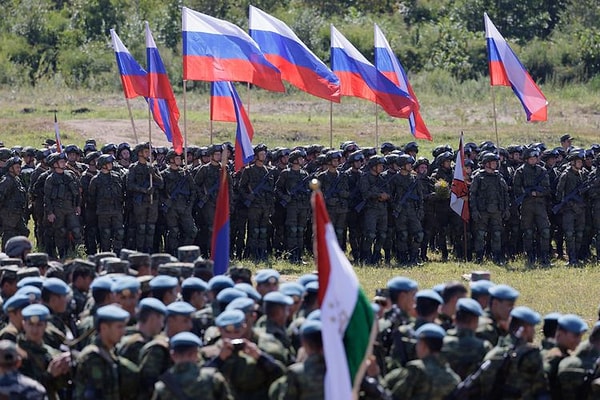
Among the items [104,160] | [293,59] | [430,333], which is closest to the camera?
[430,333]

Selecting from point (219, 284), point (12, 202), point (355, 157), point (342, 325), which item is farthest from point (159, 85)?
point (342, 325)

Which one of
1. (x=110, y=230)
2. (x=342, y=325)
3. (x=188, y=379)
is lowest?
(x=110, y=230)

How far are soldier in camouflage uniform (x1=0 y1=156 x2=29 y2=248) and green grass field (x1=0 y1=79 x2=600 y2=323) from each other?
13.9 metres

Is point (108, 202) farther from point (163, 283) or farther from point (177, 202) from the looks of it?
point (163, 283)

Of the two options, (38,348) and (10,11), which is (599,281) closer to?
(38,348)

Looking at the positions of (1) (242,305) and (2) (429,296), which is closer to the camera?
(1) (242,305)

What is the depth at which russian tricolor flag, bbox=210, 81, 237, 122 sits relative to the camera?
21.7 meters

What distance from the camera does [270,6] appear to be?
54.3 metres

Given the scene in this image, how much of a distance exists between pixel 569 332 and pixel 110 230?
38.9ft

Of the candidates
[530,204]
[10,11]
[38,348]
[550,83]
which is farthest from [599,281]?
[10,11]

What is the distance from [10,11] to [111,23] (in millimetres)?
4570

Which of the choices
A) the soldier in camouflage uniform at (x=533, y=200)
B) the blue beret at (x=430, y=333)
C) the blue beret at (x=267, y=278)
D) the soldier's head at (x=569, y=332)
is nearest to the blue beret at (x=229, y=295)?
the blue beret at (x=267, y=278)

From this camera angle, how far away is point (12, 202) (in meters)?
20.9

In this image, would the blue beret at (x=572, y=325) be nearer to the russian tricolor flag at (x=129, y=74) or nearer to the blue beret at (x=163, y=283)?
the blue beret at (x=163, y=283)
